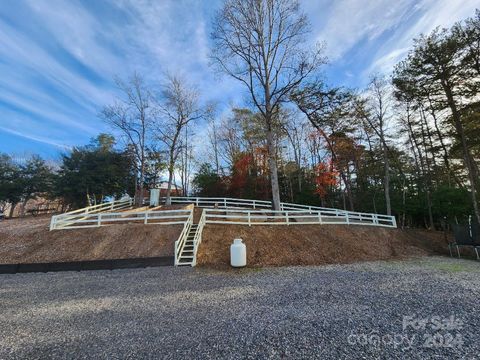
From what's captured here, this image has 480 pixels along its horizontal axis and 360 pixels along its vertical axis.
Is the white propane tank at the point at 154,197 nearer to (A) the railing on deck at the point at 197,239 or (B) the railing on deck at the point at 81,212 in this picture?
(B) the railing on deck at the point at 81,212

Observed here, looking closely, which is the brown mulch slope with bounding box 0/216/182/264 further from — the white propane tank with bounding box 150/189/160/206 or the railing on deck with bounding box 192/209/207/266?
the white propane tank with bounding box 150/189/160/206

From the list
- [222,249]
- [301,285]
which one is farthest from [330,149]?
[301,285]

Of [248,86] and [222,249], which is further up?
[248,86]

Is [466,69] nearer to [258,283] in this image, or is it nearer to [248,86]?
[248,86]

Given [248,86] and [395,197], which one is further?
[395,197]

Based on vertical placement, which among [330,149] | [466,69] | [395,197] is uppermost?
[466,69]

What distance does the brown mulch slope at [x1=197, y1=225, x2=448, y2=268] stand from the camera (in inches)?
A: 309

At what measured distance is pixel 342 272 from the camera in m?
6.33

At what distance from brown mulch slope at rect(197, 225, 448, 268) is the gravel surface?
172 centimetres

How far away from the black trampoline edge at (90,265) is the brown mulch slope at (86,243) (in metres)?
0.23

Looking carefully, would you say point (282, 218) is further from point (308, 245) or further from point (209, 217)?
point (209, 217)

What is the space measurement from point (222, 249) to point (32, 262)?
601cm

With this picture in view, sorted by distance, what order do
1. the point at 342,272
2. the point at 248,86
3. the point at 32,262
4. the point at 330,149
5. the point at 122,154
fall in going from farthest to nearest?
1. the point at 122,154
2. the point at 330,149
3. the point at 248,86
4. the point at 32,262
5. the point at 342,272

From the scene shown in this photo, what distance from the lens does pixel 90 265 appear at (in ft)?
23.7
